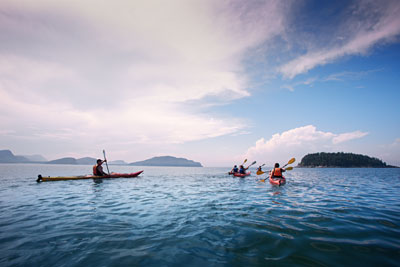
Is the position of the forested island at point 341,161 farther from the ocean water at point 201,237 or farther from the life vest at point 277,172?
the ocean water at point 201,237

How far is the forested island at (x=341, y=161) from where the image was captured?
16725 cm

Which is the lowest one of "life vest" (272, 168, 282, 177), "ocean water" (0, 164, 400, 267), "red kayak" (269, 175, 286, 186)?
"ocean water" (0, 164, 400, 267)

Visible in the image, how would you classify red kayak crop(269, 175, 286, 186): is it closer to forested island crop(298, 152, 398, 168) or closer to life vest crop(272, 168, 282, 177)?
life vest crop(272, 168, 282, 177)

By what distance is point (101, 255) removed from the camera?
14.2ft

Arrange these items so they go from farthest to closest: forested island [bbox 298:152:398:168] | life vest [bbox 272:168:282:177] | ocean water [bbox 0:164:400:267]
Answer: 1. forested island [bbox 298:152:398:168]
2. life vest [bbox 272:168:282:177]
3. ocean water [bbox 0:164:400:267]

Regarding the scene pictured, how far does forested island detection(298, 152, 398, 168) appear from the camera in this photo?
549 feet

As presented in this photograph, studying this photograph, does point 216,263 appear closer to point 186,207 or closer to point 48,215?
point 186,207

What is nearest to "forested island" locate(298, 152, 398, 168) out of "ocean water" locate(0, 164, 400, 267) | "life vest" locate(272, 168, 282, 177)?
"life vest" locate(272, 168, 282, 177)

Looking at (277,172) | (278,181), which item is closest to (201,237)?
(278,181)

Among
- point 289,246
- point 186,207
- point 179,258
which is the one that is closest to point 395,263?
point 289,246

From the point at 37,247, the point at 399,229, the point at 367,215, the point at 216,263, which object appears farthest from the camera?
the point at 367,215

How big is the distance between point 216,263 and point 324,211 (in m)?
7.17

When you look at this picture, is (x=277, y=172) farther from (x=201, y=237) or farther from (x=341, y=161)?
(x=341, y=161)

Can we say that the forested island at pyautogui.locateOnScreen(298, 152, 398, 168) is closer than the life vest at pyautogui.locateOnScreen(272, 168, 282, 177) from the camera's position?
No
